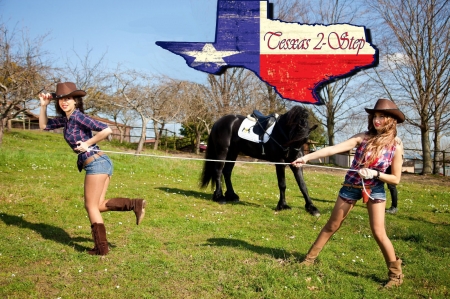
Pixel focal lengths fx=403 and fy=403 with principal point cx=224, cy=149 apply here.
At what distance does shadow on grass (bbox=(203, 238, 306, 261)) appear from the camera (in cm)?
523

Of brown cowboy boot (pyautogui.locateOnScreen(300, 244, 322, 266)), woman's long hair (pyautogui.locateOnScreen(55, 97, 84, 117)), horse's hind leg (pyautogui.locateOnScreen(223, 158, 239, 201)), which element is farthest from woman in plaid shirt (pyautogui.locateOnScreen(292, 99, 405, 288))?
horse's hind leg (pyautogui.locateOnScreen(223, 158, 239, 201))

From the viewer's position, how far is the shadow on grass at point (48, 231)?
5439 millimetres

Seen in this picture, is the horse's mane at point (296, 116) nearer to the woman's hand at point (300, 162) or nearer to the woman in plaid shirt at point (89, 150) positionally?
the woman's hand at point (300, 162)

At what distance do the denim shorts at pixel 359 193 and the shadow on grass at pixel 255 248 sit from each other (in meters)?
1.10

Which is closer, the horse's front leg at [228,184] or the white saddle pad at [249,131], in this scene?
the white saddle pad at [249,131]

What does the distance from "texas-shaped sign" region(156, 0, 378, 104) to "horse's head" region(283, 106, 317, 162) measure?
1297mm

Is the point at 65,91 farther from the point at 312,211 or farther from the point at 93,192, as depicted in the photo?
the point at 312,211

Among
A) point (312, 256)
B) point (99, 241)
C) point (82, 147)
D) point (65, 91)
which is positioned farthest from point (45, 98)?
point (312, 256)

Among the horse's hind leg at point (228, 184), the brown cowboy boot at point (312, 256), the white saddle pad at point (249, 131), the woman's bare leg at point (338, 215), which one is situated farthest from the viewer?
the horse's hind leg at point (228, 184)

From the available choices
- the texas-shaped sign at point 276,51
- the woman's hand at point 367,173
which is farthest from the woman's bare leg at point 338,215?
the texas-shaped sign at point 276,51

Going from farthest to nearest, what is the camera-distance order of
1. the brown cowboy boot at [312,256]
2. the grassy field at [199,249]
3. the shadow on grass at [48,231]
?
1. the shadow on grass at [48,231]
2. the brown cowboy boot at [312,256]
3. the grassy field at [199,249]

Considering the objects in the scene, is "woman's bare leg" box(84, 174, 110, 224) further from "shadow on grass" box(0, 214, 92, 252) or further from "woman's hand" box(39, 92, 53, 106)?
"woman's hand" box(39, 92, 53, 106)

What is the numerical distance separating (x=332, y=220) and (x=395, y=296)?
0.99 metres

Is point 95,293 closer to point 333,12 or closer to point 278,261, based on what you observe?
point 278,261
